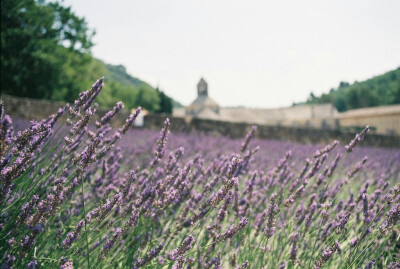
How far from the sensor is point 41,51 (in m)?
24.6

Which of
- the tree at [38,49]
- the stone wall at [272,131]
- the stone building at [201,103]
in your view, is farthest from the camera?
the stone building at [201,103]

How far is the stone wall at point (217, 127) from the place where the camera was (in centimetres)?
903

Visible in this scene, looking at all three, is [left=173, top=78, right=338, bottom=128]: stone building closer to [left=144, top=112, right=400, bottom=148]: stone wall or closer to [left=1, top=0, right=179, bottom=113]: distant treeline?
[left=1, top=0, right=179, bottom=113]: distant treeline

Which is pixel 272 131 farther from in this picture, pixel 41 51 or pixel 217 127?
pixel 41 51

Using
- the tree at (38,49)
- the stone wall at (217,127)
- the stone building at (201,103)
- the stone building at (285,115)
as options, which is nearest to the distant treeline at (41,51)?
the tree at (38,49)

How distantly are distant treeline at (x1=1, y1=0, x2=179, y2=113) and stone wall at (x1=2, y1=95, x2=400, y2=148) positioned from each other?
1628 centimetres

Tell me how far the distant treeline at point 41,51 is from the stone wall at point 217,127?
16.3m

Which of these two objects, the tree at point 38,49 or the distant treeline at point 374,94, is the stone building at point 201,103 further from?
the tree at point 38,49

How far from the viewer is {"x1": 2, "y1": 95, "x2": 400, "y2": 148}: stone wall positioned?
29.6 feet

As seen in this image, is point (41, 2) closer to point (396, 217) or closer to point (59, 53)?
point (59, 53)

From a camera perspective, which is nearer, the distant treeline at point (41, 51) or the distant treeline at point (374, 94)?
the distant treeline at point (41, 51)

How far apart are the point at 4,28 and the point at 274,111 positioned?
46.0 meters

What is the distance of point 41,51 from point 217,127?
1936 cm

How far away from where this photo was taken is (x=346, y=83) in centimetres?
13188
